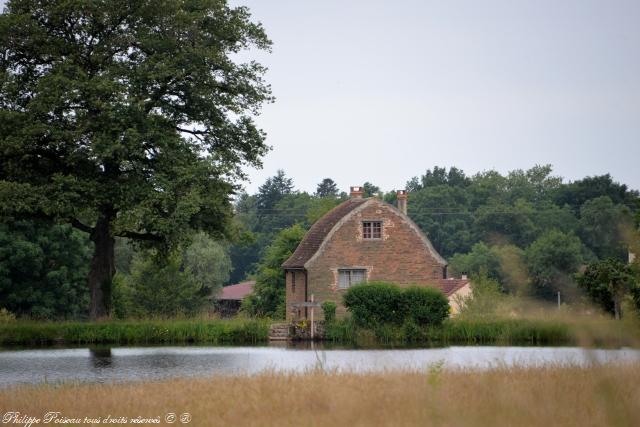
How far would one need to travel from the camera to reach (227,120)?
42.2 metres

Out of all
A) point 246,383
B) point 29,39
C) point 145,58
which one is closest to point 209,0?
point 145,58

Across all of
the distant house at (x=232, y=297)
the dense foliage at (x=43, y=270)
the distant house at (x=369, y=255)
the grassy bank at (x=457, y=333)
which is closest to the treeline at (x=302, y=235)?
the dense foliage at (x=43, y=270)

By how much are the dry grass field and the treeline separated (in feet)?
6.18

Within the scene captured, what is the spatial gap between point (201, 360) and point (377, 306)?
1327 centimetres

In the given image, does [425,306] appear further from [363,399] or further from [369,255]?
[363,399]

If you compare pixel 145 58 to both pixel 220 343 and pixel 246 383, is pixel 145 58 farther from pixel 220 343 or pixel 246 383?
pixel 246 383

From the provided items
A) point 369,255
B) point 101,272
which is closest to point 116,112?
point 101,272

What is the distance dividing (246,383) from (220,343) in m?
22.3

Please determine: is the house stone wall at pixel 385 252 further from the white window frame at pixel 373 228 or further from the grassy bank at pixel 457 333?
A: the grassy bank at pixel 457 333

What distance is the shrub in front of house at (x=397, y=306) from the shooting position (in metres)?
41.6

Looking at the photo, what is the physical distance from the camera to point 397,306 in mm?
42062

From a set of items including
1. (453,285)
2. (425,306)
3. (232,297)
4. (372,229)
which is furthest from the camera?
(232,297)

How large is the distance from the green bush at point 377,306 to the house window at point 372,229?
33.1 ft

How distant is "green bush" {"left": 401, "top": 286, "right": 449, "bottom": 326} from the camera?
1634 inches
